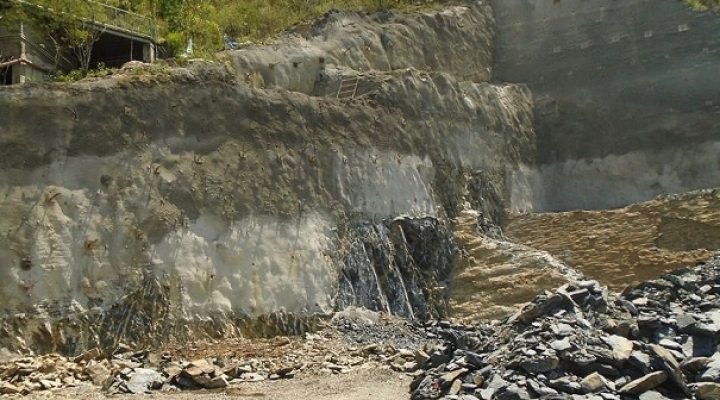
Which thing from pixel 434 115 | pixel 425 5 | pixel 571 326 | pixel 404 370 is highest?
pixel 425 5

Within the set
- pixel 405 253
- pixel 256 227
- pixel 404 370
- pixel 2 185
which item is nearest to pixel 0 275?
pixel 2 185

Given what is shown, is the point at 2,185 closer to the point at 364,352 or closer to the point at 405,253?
the point at 364,352

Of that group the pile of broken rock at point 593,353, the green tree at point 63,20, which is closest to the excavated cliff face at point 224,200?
the green tree at point 63,20

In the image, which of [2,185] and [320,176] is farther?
[320,176]

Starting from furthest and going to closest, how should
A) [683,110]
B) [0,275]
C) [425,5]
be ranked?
1. [425,5]
2. [683,110]
3. [0,275]

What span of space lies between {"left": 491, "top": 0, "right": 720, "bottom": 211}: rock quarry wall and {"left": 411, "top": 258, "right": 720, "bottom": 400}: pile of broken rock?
14.9 meters

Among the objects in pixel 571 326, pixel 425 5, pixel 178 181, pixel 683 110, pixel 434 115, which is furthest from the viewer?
pixel 425 5

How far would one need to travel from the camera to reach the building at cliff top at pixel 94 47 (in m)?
20.8

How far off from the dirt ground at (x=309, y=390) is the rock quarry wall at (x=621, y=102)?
15.1 meters

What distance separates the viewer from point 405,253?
20.6 meters

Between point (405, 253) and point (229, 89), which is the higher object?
point (229, 89)

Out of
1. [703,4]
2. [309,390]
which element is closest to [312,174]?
[309,390]

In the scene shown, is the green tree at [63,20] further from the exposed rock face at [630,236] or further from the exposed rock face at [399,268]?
the exposed rock face at [630,236]

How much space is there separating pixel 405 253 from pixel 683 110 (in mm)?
13605
